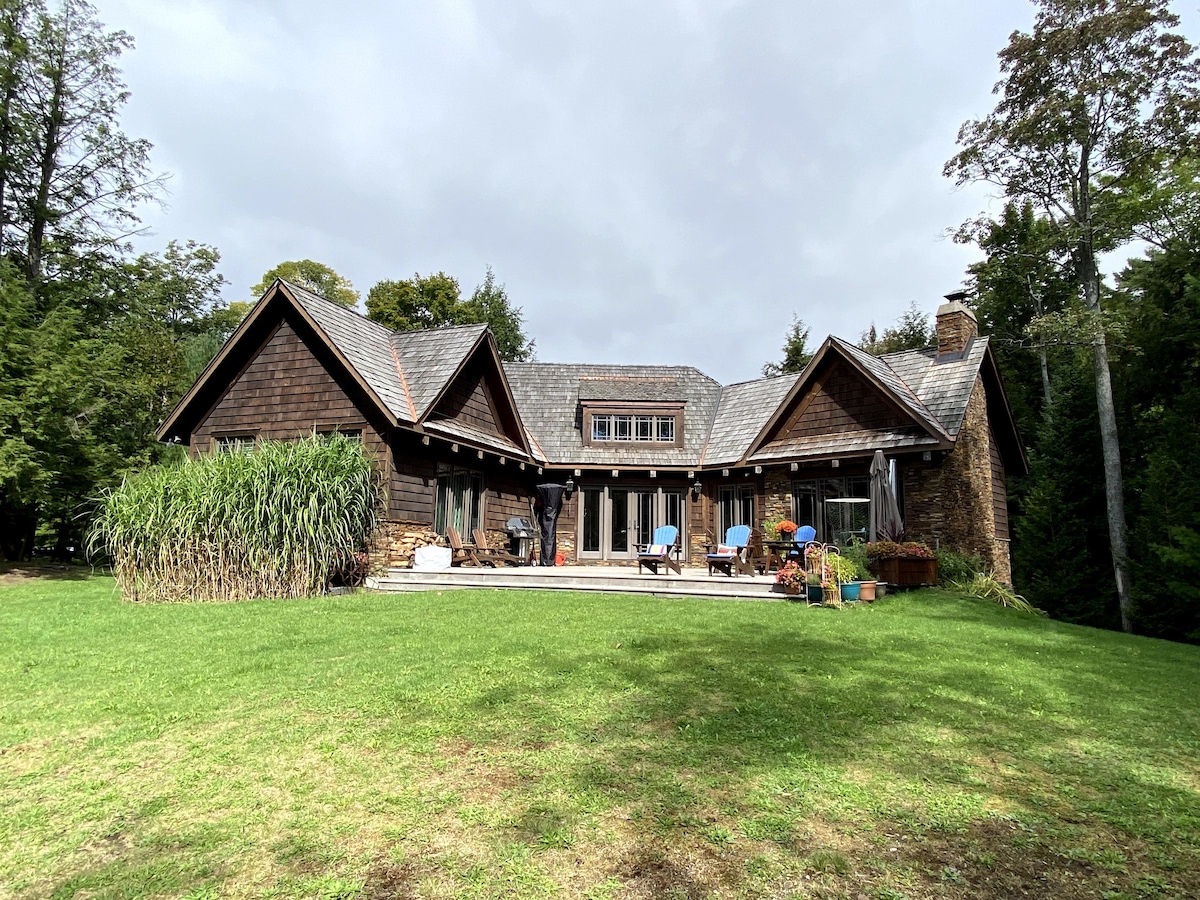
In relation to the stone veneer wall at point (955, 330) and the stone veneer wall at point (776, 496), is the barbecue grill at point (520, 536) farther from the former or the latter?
the stone veneer wall at point (955, 330)

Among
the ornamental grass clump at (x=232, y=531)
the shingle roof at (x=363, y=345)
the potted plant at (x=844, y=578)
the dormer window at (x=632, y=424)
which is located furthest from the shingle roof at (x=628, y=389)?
the ornamental grass clump at (x=232, y=531)

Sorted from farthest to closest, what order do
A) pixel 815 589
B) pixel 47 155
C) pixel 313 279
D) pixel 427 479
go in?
pixel 313 279 < pixel 47 155 < pixel 427 479 < pixel 815 589

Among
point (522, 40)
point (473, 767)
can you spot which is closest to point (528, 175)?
point (522, 40)

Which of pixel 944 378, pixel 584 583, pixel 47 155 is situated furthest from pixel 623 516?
pixel 47 155

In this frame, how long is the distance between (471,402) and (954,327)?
12.5 metres

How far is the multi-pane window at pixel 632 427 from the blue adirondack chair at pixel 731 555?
4441mm

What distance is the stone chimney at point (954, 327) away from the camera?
17.1m

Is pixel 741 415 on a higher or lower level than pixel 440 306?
lower

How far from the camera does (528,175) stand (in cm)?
1769

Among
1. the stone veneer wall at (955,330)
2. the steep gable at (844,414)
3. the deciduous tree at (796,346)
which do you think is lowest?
the steep gable at (844,414)

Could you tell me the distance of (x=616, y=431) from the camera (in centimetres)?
2011

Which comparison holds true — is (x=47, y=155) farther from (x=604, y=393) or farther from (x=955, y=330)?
(x=955, y=330)

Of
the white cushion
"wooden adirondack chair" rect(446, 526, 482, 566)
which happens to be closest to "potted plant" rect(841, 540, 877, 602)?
"wooden adirondack chair" rect(446, 526, 482, 566)

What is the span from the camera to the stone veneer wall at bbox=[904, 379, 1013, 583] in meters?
14.5
